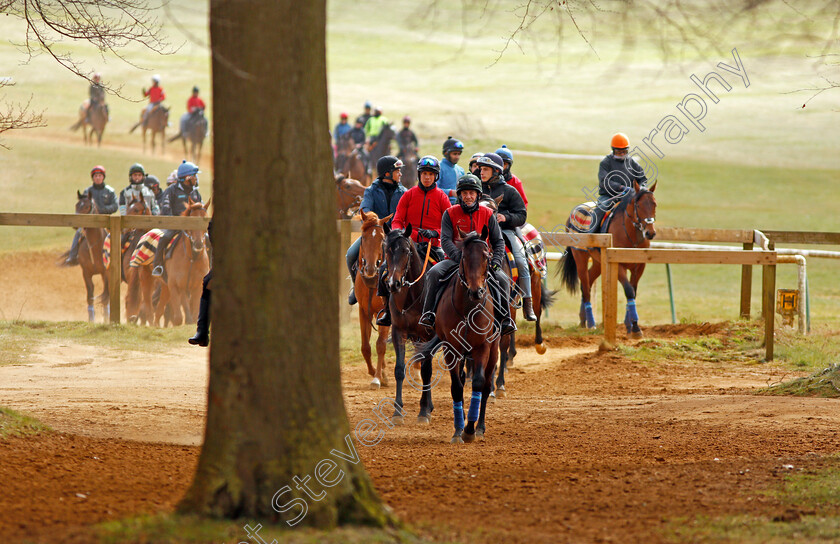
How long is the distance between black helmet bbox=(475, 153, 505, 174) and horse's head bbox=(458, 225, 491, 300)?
12.3ft

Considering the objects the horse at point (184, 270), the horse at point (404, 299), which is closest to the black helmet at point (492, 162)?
the horse at point (404, 299)

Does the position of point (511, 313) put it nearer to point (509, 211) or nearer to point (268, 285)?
point (509, 211)

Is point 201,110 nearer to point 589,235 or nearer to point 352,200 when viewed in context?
point 352,200

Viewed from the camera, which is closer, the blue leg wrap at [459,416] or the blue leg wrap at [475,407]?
the blue leg wrap at [475,407]

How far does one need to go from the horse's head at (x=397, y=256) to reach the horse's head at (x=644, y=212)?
7.23 meters

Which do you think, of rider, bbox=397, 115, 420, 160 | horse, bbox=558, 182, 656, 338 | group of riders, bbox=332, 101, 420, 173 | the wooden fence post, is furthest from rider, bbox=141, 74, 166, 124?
horse, bbox=558, 182, 656, 338

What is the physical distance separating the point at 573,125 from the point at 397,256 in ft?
162

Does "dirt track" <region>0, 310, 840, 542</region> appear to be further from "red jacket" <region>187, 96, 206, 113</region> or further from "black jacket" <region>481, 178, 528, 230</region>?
"red jacket" <region>187, 96, 206, 113</region>

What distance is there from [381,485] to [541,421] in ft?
12.3

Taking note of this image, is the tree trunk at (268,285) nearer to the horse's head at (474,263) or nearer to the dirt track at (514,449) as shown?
the dirt track at (514,449)

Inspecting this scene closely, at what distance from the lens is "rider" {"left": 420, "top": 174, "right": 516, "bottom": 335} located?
962 cm

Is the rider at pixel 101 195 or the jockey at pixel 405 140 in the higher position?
the jockey at pixel 405 140

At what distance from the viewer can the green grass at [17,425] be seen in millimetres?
8156

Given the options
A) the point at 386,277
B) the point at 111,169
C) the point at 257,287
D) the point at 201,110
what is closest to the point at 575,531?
the point at 257,287
